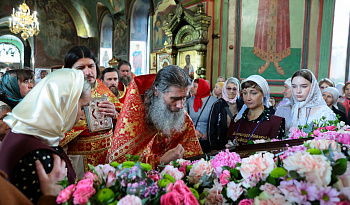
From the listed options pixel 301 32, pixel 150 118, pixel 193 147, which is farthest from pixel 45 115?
pixel 301 32

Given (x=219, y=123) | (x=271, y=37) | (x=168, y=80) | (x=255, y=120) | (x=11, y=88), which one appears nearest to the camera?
(x=168, y=80)

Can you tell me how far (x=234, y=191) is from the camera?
972mm

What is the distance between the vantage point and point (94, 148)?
2205mm

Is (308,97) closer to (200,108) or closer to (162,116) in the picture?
(162,116)

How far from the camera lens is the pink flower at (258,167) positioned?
3.04ft

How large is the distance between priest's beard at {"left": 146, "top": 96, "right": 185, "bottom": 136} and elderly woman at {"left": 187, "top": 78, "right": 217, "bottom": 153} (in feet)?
6.50

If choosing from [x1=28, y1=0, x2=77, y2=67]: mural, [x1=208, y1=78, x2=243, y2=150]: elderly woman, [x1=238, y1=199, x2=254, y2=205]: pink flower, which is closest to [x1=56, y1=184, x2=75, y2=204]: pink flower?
[x1=238, y1=199, x2=254, y2=205]: pink flower

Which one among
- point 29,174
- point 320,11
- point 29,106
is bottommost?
point 29,174

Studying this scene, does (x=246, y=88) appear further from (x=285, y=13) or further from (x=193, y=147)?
(x=285, y=13)

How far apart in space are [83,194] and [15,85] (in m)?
3.05

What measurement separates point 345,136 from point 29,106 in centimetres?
157

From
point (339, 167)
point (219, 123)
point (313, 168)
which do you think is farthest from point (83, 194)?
point (219, 123)

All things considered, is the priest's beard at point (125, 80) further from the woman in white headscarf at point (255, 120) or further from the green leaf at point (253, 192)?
the green leaf at point (253, 192)

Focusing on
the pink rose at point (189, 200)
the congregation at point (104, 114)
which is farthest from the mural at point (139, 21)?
the pink rose at point (189, 200)
